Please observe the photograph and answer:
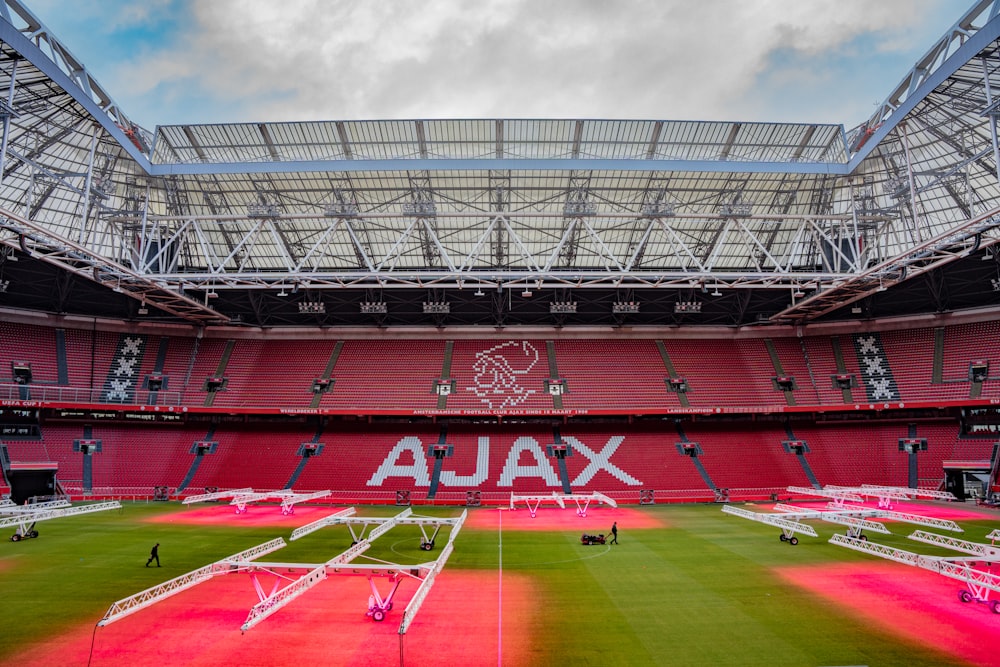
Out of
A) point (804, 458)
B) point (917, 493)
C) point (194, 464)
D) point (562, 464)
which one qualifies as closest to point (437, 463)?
point (562, 464)

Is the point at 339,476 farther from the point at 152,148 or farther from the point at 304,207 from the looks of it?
the point at 152,148

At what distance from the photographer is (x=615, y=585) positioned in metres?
16.9

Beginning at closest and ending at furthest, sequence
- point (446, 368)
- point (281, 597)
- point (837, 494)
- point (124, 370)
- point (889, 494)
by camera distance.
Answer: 1. point (281, 597)
2. point (889, 494)
3. point (837, 494)
4. point (124, 370)
5. point (446, 368)

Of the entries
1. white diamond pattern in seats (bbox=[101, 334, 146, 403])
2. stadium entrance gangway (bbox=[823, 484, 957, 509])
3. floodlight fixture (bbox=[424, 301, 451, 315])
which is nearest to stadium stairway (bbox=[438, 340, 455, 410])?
floodlight fixture (bbox=[424, 301, 451, 315])

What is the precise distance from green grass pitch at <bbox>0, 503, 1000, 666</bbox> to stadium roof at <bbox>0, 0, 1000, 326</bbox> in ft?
47.0

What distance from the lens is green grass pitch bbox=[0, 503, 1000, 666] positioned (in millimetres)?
12039

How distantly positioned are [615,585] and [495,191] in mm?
24649

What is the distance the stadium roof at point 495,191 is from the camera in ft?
85.0

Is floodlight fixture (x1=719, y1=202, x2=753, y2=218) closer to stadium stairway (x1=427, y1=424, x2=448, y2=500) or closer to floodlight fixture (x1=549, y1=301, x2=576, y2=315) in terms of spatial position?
floodlight fixture (x1=549, y1=301, x2=576, y2=315)

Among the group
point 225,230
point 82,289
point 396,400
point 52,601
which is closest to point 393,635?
point 52,601

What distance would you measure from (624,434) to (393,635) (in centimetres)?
3213

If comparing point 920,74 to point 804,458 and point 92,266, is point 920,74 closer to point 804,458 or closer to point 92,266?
point 804,458

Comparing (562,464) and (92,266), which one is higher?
(92,266)

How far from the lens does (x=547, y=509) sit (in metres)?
33.4
